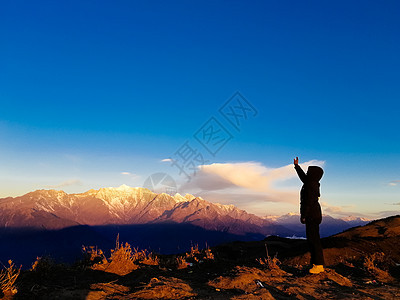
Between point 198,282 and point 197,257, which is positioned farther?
point 197,257

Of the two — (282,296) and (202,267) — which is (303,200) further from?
(202,267)

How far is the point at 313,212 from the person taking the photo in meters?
8.38

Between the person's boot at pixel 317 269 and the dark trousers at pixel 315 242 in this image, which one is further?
the dark trousers at pixel 315 242

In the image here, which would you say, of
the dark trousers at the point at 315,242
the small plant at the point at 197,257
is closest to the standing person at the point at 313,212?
the dark trousers at the point at 315,242

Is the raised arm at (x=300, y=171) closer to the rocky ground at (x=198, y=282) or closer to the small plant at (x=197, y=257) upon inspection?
the rocky ground at (x=198, y=282)

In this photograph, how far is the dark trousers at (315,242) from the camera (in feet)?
27.2

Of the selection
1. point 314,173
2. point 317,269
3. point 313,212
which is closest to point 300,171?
point 314,173

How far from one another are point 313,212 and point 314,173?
121cm

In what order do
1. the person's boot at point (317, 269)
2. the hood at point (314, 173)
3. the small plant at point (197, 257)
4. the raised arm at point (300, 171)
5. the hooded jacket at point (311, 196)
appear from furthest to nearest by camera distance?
the small plant at point (197, 257) → the raised arm at point (300, 171) → the hood at point (314, 173) → the hooded jacket at point (311, 196) → the person's boot at point (317, 269)

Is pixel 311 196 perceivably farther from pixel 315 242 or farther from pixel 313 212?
pixel 315 242

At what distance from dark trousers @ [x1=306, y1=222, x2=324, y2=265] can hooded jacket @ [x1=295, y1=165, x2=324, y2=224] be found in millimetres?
197

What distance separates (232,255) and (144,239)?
600ft

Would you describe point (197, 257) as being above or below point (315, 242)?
below

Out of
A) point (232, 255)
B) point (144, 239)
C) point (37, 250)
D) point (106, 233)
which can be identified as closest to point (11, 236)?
point (37, 250)
